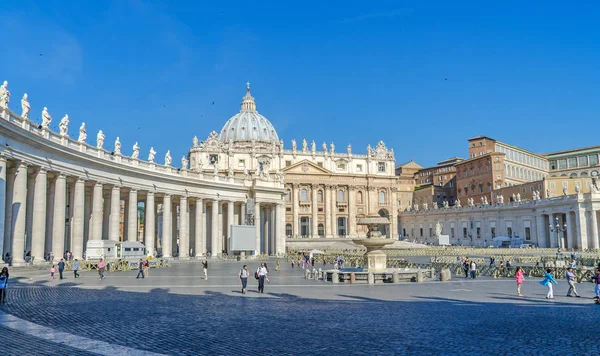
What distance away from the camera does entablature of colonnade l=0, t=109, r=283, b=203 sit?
31344 millimetres

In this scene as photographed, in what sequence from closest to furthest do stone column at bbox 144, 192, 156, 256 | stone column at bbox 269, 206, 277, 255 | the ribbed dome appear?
stone column at bbox 144, 192, 156, 256 → stone column at bbox 269, 206, 277, 255 → the ribbed dome

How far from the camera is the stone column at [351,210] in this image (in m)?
113

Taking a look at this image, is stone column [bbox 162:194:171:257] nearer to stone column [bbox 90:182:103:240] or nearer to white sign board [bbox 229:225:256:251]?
white sign board [bbox 229:225:256:251]

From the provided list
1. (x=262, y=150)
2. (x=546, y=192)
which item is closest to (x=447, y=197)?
(x=546, y=192)

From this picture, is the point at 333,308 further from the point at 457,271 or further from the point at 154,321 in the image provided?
the point at 457,271

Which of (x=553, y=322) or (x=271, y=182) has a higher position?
(x=271, y=182)

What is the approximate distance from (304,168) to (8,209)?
80320mm

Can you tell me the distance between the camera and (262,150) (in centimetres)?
11306

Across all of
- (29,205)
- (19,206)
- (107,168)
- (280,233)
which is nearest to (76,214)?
(29,205)

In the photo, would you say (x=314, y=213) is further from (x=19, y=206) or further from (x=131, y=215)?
(x=19, y=206)

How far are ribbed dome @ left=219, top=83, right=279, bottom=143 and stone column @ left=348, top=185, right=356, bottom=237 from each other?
1360 inches

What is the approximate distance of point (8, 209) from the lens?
31.6m

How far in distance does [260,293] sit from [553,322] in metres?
11.9

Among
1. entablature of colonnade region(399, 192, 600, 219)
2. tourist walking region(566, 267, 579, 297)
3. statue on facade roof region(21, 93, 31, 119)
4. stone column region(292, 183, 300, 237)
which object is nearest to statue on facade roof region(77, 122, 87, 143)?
statue on facade roof region(21, 93, 31, 119)
